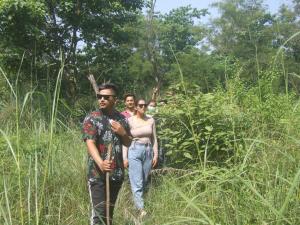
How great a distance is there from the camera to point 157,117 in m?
6.66

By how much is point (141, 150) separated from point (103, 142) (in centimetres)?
171

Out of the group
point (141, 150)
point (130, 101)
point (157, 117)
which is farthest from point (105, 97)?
point (157, 117)

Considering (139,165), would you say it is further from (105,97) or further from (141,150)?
(105,97)

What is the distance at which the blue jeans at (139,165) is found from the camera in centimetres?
542

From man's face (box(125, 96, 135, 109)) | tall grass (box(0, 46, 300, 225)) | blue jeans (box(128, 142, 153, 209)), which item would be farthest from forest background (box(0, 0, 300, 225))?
man's face (box(125, 96, 135, 109))

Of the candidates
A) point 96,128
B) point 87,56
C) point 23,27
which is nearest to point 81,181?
point 96,128

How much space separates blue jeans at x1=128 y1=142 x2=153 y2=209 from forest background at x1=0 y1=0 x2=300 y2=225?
0.56ft

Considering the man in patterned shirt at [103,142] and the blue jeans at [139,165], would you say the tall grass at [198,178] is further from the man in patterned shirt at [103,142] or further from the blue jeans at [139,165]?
the blue jeans at [139,165]

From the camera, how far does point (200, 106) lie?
19.9 ft

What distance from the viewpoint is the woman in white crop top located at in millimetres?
5520

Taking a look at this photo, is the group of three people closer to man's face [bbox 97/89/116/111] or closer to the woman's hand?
man's face [bbox 97/89/116/111]

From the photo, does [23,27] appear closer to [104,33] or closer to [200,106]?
[104,33]

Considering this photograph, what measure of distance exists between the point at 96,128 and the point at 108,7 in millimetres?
8429

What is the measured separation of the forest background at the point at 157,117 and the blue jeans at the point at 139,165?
170 millimetres
